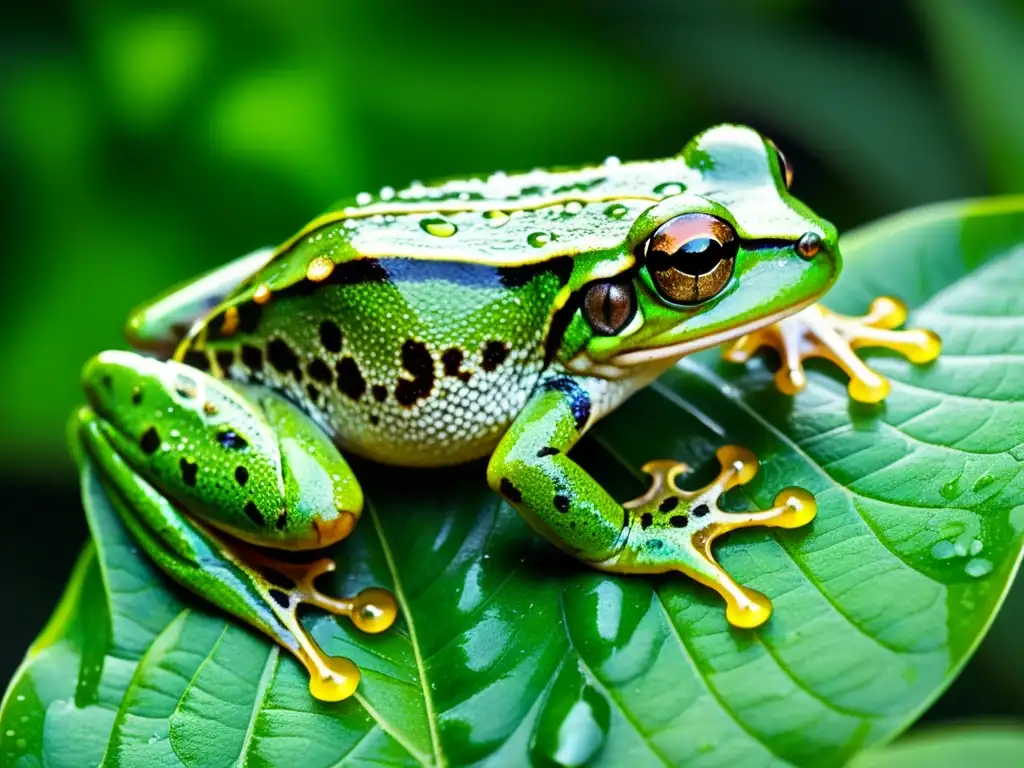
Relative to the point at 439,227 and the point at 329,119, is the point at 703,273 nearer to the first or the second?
the point at 439,227

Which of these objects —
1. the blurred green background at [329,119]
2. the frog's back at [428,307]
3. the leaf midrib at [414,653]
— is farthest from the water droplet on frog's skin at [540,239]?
the blurred green background at [329,119]

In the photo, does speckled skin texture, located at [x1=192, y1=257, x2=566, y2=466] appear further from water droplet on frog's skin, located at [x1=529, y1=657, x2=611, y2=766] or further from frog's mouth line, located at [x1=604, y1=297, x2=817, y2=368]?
water droplet on frog's skin, located at [x1=529, y1=657, x2=611, y2=766]

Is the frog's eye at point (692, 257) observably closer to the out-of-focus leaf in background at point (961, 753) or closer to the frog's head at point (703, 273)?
the frog's head at point (703, 273)

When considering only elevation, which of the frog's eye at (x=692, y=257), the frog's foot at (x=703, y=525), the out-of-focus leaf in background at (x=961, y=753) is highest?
the frog's eye at (x=692, y=257)

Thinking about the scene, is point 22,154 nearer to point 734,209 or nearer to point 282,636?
point 282,636

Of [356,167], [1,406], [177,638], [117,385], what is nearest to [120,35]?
[356,167]

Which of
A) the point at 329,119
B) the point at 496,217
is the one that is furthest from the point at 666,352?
the point at 329,119

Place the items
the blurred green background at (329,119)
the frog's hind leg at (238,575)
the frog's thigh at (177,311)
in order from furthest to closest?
the blurred green background at (329,119) < the frog's thigh at (177,311) < the frog's hind leg at (238,575)

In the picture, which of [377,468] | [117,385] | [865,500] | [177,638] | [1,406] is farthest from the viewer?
→ [1,406]
